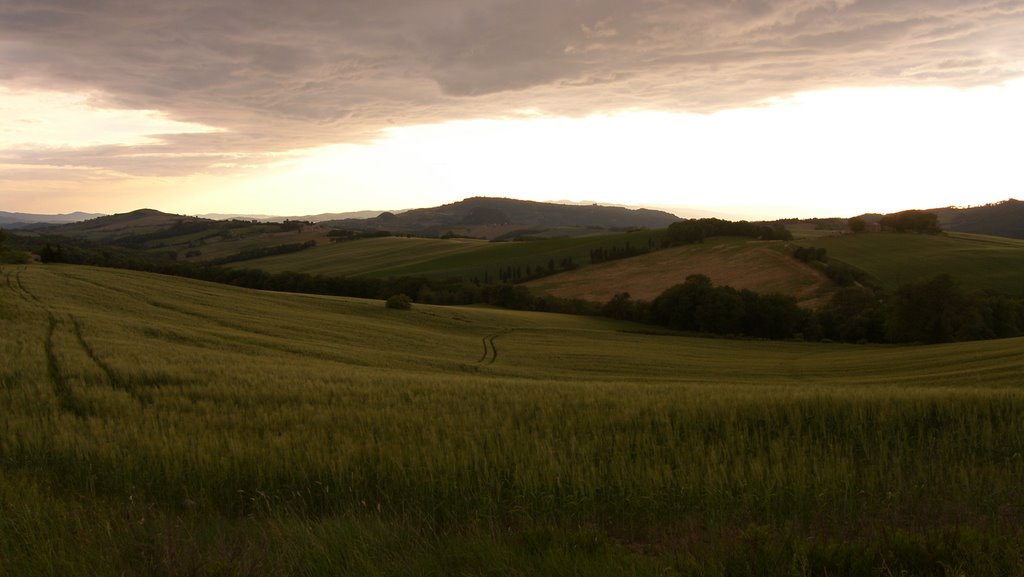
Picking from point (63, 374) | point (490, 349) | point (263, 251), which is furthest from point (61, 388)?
point (263, 251)

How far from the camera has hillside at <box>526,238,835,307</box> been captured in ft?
259

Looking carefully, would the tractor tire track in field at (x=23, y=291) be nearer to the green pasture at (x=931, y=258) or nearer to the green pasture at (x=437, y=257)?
the green pasture at (x=437, y=257)

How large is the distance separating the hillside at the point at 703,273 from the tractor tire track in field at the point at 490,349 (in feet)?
121

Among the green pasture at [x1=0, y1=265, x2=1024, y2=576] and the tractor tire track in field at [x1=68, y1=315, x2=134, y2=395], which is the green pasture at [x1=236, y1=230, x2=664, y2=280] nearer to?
the tractor tire track in field at [x1=68, y1=315, x2=134, y2=395]

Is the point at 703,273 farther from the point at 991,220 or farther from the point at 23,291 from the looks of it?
the point at 991,220

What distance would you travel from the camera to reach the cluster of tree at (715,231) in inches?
4400

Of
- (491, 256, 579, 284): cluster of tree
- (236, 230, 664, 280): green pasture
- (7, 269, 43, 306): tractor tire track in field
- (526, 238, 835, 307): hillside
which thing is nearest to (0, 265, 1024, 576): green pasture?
(7, 269, 43, 306): tractor tire track in field

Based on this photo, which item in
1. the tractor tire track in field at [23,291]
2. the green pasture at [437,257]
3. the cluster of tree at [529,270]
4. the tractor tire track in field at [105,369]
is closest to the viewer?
the tractor tire track in field at [105,369]

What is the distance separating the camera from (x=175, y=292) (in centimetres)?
4384

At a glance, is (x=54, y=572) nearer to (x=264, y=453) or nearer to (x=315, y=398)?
(x=264, y=453)

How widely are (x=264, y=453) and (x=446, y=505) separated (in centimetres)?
246

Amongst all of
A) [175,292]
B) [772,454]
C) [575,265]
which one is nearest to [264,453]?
[772,454]

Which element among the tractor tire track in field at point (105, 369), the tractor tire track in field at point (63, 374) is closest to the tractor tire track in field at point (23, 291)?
the tractor tire track in field at point (63, 374)

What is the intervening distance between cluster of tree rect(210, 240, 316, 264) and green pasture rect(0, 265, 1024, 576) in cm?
13790
